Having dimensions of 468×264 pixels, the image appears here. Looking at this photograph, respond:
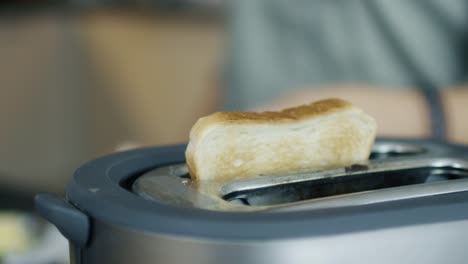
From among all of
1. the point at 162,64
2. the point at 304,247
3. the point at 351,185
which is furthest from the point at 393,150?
the point at 162,64

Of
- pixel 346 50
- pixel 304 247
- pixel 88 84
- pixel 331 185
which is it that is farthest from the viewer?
pixel 88 84

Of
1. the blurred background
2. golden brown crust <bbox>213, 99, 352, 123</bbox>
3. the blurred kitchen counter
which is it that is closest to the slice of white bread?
golden brown crust <bbox>213, 99, 352, 123</bbox>

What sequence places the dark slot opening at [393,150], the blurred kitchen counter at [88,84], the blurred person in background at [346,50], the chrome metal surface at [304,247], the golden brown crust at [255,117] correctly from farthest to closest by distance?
the blurred kitchen counter at [88,84], the blurred person in background at [346,50], the dark slot opening at [393,150], the golden brown crust at [255,117], the chrome metal surface at [304,247]

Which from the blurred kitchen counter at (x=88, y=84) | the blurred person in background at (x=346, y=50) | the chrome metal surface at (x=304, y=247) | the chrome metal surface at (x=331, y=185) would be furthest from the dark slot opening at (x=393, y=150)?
the blurred kitchen counter at (x=88, y=84)

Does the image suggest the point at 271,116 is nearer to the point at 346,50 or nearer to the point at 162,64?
the point at 346,50

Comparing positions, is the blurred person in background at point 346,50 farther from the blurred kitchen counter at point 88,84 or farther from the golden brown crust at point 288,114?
the blurred kitchen counter at point 88,84

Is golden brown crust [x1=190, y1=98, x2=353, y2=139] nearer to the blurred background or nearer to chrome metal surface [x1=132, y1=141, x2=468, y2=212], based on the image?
chrome metal surface [x1=132, y1=141, x2=468, y2=212]
